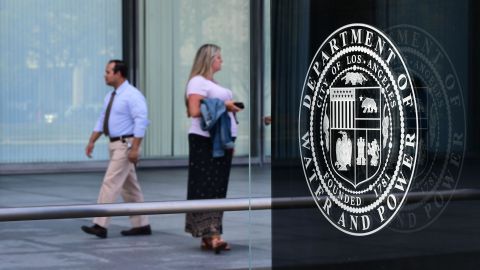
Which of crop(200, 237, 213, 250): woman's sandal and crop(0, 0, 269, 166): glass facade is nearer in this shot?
crop(200, 237, 213, 250): woman's sandal

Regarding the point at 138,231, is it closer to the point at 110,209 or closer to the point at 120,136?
the point at 120,136

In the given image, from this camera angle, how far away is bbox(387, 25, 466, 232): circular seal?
8.61ft

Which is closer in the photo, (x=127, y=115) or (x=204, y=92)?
(x=204, y=92)

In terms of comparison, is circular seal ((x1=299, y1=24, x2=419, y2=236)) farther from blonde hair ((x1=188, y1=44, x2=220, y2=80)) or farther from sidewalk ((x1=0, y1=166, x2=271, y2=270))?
blonde hair ((x1=188, y1=44, x2=220, y2=80))

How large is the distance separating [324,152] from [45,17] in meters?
15.4

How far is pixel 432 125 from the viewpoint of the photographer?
272 centimetres

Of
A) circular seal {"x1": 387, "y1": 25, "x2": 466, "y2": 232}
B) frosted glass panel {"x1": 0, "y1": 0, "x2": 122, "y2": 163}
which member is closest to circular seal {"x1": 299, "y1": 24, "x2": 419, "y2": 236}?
circular seal {"x1": 387, "y1": 25, "x2": 466, "y2": 232}

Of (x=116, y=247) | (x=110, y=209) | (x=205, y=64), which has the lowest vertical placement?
(x=116, y=247)

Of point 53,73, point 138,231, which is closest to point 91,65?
point 53,73

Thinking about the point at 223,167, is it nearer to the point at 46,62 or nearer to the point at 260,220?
the point at 260,220

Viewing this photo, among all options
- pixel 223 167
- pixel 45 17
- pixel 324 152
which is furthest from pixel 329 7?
pixel 45 17

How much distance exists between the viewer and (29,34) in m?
18.1

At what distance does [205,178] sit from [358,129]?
19.6 ft

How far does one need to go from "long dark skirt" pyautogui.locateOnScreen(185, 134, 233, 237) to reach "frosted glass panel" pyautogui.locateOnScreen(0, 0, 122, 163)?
9676mm
